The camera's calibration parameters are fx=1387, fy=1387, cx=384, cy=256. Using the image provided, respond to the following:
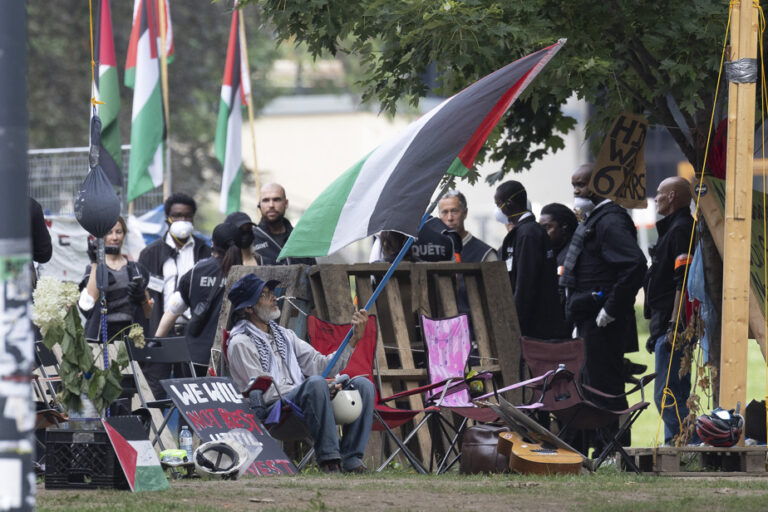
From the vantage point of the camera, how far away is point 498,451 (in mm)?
9133

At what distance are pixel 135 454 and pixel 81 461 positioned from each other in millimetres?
288

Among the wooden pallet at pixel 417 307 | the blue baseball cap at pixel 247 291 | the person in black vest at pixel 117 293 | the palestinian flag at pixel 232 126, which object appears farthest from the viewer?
the palestinian flag at pixel 232 126

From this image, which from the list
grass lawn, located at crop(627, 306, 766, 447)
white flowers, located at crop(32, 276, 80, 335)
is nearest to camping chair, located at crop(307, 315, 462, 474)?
grass lawn, located at crop(627, 306, 766, 447)

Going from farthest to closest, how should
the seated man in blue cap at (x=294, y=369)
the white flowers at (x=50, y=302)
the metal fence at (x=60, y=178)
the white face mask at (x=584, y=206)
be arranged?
the metal fence at (x=60, y=178)
the white face mask at (x=584, y=206)
the seated man in blue cap at (x=294, y=369)
the white flowers at (x=50, y=302)

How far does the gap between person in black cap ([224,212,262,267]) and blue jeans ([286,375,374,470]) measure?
214cm

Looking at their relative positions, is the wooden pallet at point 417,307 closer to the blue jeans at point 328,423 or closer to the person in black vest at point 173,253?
the blue jeans at point 328,423

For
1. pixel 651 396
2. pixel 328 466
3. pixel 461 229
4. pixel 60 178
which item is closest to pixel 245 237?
pixel 461 229

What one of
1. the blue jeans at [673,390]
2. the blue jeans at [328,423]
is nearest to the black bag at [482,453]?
the blue jeans at [328,423]

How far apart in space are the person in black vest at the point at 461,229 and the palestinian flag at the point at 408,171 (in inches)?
78.6

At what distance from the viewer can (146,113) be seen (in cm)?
1506

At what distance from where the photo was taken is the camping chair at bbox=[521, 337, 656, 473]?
29.6 feet

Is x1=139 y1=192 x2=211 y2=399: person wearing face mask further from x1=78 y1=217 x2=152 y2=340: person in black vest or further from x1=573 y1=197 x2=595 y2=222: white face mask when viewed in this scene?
x1=573 y1=197 x2=595 y2=222: white face mask

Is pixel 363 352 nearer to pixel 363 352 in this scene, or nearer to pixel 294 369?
pixel 363 352

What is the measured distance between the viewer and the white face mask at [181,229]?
1198cm
